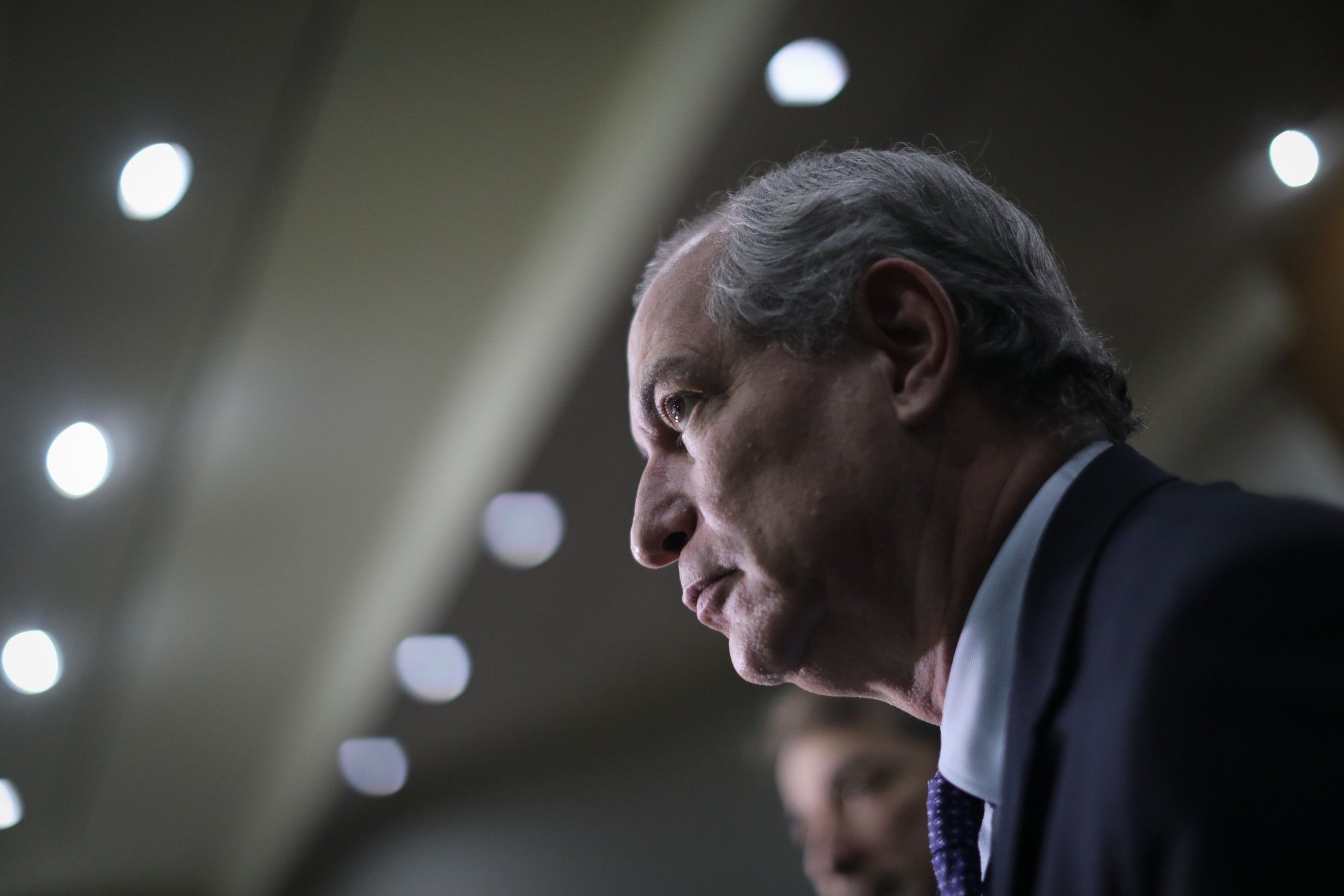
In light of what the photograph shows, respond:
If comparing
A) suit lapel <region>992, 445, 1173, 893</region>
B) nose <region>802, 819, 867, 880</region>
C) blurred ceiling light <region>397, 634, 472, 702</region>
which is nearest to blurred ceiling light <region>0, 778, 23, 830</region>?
blurred ceiling light <region>397, 634, 472, 702</region>

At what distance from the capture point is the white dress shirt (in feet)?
2.94

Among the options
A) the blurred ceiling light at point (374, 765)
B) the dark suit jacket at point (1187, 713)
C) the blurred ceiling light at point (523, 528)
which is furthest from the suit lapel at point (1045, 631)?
the blurred ceiling light at point (374, 765)

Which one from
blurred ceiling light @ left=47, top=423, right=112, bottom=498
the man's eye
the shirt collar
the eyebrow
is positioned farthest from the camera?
the eyebrow

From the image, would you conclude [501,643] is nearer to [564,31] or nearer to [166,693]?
[166,693]

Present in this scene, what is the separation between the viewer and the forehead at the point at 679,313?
1.13 metres

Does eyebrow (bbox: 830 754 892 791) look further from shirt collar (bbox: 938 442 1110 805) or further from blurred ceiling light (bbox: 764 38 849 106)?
shirt collar (bbox: 938 442 1110 805)

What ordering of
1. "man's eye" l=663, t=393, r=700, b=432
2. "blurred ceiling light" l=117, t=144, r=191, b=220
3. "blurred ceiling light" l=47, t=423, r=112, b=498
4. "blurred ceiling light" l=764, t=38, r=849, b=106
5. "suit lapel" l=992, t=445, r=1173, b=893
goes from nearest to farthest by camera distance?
"suit lapel" l=992, t=445, r=1173, b=893 → "man's eye" l=663, t=393, r=700, b=432 → "blurred ceiling light" l=117, t=144, r=191, b=220 → "blurred ceiling light" l=764, t=38, r=849, b=106 → "blurred ceiling light" l=47, t=423, r=112, b=498

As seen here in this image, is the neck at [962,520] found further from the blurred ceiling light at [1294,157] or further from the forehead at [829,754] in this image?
the blurred ceiling light at [1294,157]

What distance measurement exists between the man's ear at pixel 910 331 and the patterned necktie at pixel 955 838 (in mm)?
335

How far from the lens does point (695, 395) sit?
1117 mm

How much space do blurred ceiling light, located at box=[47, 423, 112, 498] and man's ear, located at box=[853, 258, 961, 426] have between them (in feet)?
9.51

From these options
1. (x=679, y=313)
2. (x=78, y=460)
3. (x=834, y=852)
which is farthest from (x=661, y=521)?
(x=78, y=460)

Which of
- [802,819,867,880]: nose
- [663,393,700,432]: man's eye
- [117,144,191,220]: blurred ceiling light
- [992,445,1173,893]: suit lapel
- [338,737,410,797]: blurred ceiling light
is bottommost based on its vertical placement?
[802,819,867,880]: nose

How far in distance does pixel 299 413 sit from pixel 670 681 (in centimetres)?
224
